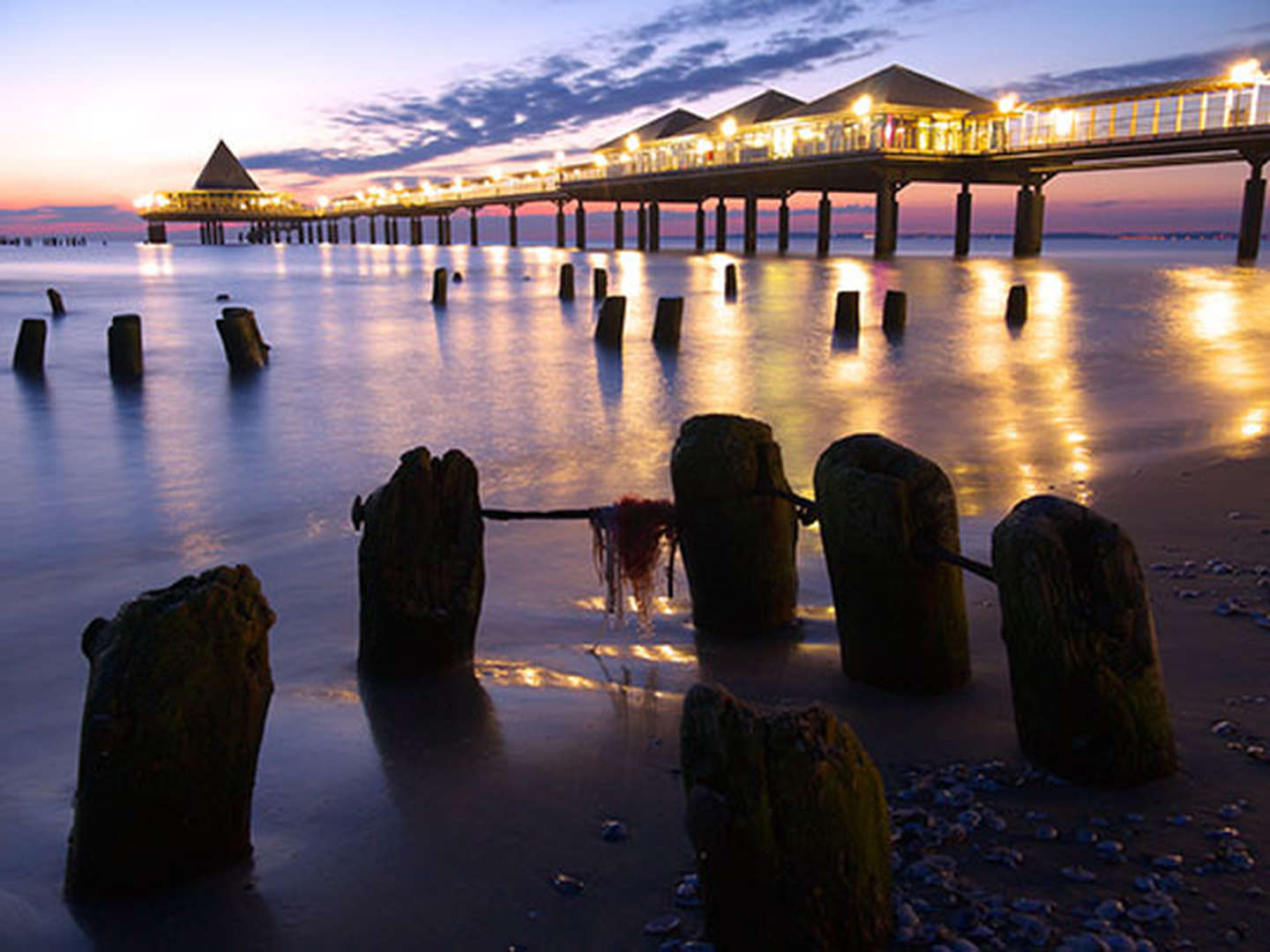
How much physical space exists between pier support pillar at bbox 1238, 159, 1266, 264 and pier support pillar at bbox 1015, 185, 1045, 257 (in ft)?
32.5

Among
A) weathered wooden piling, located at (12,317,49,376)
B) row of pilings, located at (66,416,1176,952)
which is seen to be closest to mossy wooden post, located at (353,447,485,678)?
row of pilings, located at (66,416,1176,952)

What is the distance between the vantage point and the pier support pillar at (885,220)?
51.3 meters

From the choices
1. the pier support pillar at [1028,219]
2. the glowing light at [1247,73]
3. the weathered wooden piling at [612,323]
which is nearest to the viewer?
the weathered wooden piling at [612,323]

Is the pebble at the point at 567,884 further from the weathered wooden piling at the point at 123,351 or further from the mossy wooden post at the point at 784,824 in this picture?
the weathered wooden piling at the point at 123,351

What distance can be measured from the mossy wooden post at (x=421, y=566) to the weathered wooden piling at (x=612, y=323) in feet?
50.6

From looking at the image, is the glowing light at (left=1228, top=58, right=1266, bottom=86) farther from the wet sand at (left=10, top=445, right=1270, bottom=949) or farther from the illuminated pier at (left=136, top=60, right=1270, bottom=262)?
the wet sand at (left=10, top=445, right=1270, bottom=949)

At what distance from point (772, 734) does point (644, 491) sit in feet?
19.8

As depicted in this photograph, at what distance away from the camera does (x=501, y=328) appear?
23797 millimetres

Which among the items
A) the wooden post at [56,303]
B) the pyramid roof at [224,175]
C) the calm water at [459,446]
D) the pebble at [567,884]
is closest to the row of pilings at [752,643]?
the calm water at [459,446]

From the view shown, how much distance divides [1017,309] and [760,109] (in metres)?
47.0

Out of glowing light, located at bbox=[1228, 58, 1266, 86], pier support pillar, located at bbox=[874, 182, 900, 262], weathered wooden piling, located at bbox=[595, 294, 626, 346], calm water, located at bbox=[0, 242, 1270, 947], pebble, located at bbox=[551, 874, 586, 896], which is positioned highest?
glowing light, located at bbox=[1228, 58, 1266, 86]

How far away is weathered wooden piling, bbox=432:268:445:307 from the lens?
29.2 m

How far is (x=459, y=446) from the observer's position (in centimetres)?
1080

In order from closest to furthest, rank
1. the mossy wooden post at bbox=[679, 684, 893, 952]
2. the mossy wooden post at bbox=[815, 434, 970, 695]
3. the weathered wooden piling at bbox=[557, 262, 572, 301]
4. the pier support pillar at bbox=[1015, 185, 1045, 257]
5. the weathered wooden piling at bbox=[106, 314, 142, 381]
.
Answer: the mossy wooden post at bbox=[679, 684, 893, 952]
the mossy wooden post at bbox=[815, 434, 970, 695]
the weathered wooden piling at bbox=[106, 314, 142, 381]
the weathered wooden piling at bbox=[557, 262, 572, 301]
the pier support pillar at bbox=[1015, 185, 1045, 257]
